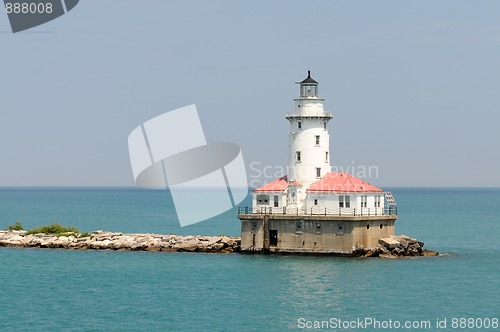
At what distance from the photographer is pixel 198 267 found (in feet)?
183

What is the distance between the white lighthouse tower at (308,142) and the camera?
60.6m

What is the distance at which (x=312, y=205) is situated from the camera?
58.9m

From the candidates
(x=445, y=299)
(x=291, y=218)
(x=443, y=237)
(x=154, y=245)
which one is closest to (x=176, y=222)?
(x=443, y=237)

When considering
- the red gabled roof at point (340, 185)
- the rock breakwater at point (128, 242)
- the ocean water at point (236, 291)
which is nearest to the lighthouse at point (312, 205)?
the red gabled roof at point (340, 185)

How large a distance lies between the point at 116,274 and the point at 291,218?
10878mm

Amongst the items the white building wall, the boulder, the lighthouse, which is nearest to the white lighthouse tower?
the lighthouse

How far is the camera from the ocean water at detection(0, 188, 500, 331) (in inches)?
1614

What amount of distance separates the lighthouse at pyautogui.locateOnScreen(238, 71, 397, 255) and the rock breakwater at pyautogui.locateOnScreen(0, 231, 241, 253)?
11.3ft

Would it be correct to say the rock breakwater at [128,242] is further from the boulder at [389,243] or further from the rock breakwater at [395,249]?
the boulder at [389,243]

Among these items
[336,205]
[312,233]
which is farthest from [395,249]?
[312,233]

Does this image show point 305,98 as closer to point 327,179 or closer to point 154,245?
point 327,179

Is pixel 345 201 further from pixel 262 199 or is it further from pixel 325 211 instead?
pixel 262 199

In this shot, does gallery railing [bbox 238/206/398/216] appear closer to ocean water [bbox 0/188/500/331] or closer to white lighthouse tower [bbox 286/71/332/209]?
white lighthouse tower [bbox 286/71/332/209]

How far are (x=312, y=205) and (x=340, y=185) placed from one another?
2050 millimetres
